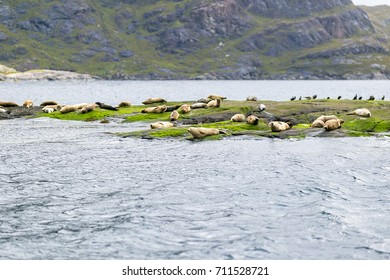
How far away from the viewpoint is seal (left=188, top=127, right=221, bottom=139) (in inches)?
1668

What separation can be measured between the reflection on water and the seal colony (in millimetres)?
4013

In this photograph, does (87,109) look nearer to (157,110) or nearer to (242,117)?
(157,110)

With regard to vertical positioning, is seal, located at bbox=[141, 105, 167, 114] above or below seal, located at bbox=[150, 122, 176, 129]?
above

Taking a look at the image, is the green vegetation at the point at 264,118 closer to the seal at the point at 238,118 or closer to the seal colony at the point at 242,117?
the seal colony at the point at 242,117

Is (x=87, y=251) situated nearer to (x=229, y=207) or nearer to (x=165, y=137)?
(x=229, y=207)

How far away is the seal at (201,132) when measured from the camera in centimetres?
4238

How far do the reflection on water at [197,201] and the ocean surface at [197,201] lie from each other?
5cm

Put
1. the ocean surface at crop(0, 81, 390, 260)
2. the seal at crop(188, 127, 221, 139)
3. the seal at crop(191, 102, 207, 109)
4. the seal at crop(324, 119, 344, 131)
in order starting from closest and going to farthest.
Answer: the ocean surface at crop(0, 81, 390, 260), the seal at crop(188, 127, 221, 139), the seal at crop(324, 119, 344, 131), the seal at crop(191, 102, 207, 109)

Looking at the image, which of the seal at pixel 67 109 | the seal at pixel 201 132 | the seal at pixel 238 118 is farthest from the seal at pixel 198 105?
the seal at pixel 67 109

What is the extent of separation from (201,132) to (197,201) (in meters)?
19.4

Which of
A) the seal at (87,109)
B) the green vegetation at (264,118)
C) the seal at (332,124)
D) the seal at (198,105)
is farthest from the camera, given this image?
the seal at (87,109)

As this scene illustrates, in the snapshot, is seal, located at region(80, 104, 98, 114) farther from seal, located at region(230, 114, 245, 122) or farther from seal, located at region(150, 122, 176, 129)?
seal, located at region(230, 114, 245, 122)

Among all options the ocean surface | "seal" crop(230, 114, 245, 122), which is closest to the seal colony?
"seal" crop(230, 114, 245, 122)

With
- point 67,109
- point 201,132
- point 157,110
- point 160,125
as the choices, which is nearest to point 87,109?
point 67,109
